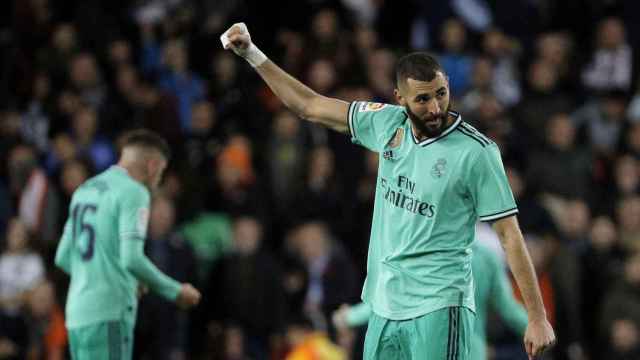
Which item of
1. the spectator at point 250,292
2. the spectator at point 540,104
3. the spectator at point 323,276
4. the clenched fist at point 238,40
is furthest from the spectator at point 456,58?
the clenched fist at point 238,40

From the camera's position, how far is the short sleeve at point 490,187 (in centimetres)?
629

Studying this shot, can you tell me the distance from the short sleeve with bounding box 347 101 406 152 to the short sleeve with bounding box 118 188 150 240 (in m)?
1.80

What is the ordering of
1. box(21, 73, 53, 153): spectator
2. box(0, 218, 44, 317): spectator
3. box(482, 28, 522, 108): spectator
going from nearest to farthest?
box(0, 218, 44, 317): spectator < box(21, 73, 53, 153): spectator < box(482, 28, 522, 108): spectator

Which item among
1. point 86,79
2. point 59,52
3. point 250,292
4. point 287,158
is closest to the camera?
point 250,292

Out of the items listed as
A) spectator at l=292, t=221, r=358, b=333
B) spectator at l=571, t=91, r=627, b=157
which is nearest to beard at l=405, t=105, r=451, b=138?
spectator at l=292, t=221, r=358, b=333

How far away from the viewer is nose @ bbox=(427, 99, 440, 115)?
6.38 metres

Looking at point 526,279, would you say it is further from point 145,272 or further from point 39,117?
point 39,117

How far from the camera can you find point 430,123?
6418 mm

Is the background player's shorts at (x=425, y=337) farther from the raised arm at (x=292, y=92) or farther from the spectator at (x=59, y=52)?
the spectator at (x=59, y=52)

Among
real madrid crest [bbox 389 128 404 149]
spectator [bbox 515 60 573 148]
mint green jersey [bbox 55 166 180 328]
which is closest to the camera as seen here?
real madrid crest [bbox 389 128 404 149]

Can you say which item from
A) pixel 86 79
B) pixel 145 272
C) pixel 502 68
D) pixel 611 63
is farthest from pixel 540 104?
pixel 145 272

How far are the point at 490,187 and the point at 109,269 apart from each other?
284 centimetres

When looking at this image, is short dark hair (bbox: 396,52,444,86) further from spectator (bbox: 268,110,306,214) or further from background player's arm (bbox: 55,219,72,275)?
spectator (bbox: 268,110,306,214)

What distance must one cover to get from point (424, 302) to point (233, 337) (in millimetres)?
5877
